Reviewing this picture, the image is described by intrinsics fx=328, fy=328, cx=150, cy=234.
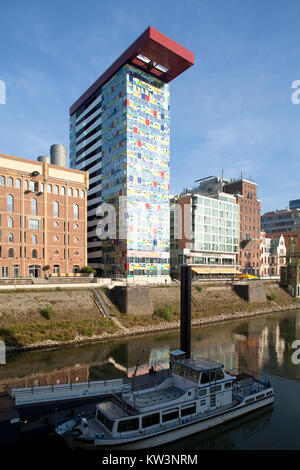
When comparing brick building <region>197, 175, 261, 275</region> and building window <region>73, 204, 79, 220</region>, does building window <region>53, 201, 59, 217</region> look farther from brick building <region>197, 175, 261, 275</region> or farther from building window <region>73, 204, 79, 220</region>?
brick building <region>197, 175, 261, 275</region>

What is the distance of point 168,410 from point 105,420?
4.21 metres

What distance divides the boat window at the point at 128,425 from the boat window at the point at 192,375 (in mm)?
5376

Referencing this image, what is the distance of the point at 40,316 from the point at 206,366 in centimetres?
2925

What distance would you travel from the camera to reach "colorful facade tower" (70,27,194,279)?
79.6m

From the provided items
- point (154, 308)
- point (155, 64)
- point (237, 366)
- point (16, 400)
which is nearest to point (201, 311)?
point (154, 308)

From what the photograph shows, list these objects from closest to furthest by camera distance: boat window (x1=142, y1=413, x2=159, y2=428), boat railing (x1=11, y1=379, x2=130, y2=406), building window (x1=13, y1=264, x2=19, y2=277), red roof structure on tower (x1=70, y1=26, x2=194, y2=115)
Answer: boat window (x1=142, y1=413, x2=159, y2=428) → boat railing (x1=11, y1=379, x2=130, y2=406) → building window (x1=13, y1=264, x2=19, y2=277) → red roof structure on tower (x1=70, y1=26, x2=194, y2=115)

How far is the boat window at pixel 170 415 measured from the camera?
22.0 meters

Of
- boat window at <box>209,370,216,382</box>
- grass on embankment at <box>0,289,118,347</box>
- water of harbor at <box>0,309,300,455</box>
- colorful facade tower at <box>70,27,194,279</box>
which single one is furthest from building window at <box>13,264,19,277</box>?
boat window at <box>209,370,216,382</box>

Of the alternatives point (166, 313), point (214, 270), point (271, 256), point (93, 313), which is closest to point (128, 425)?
point (93, 313)

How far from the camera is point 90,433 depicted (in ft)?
A: 67.1

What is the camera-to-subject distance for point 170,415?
2223 centimetres

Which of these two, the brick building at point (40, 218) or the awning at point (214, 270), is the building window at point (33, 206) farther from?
the awning at point (214, 270)

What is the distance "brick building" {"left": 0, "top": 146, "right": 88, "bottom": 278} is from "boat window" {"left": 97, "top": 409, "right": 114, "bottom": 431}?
46.2 metres
